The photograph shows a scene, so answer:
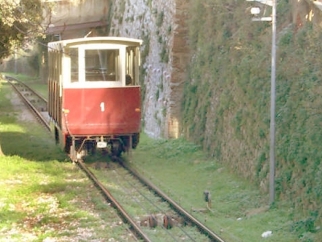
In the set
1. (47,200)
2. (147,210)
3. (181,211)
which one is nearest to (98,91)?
(47,200)

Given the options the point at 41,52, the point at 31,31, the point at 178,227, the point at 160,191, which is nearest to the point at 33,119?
the point at 31,31

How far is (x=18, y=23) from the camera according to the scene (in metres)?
20.2

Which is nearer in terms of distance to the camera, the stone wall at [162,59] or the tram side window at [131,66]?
the tram side window at [131,66]

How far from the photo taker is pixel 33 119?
3167 centimetres

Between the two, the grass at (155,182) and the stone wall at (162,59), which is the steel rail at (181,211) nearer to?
the grass at (155,182)

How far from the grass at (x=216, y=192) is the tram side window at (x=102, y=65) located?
2314 mm

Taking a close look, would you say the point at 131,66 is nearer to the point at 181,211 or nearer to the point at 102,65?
the point at 102,65

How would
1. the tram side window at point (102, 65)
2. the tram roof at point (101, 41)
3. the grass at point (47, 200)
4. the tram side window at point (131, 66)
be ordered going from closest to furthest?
the grass at point (47, 200) → the tram roof at point (101, 41) → the tram side window at point (102, 65) → the tram side window at point (131, 66)

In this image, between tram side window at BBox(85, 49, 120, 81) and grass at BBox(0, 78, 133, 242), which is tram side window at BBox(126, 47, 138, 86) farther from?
grass at BBox(0, 78, 133, 242)

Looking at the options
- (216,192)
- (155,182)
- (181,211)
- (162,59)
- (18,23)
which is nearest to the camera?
(181,211)

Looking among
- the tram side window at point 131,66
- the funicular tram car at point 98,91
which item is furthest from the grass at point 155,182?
the tram side window at point 131,66

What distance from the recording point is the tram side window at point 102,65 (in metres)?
19.0

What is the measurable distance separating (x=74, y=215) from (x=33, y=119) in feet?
60.1

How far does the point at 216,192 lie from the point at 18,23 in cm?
741
